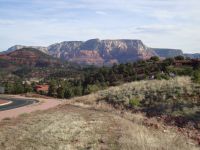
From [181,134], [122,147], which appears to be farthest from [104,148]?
[181,134]

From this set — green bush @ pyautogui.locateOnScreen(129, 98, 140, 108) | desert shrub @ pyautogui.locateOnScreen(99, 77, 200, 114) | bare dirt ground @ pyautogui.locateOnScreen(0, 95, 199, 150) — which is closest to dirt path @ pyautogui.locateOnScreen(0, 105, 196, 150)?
bare dirt ground @ pyautogui.locateOnScreen(0, 95, 199, 150)

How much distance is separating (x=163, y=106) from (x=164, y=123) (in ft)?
16.9

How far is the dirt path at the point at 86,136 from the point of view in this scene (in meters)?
14.3

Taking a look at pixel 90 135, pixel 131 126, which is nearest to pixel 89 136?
pixel 90 135

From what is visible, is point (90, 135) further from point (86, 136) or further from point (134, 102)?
point (134, 102)

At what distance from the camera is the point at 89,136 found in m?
16.8

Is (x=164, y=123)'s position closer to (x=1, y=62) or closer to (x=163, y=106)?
(x=163, y=106)

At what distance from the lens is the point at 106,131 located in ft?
58.9

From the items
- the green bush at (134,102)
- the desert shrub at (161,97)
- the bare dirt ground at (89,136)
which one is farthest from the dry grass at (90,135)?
the green bush at (134,102)

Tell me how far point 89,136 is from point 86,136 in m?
0.13

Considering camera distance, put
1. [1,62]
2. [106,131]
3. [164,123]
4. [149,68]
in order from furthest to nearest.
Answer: [1,62]
[149,68]
[164,123]
[106,131]

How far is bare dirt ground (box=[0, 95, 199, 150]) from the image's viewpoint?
14.3 meters

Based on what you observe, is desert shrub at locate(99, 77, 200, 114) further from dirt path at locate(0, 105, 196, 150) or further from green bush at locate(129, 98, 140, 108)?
dirt path at locate(0, 105, 196, 150)

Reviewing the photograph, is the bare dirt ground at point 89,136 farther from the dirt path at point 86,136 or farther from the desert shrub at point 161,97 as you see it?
the desert shrub at point 161,97
